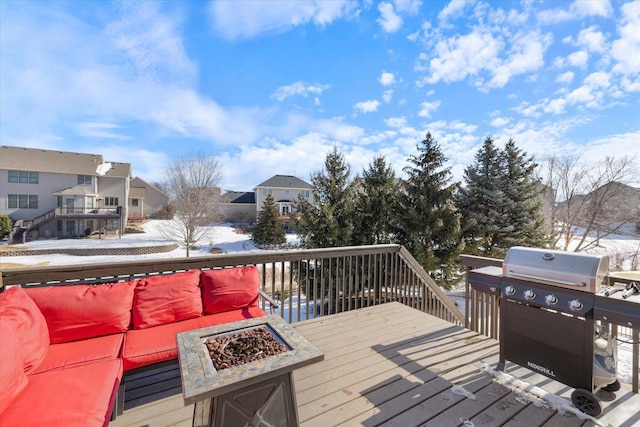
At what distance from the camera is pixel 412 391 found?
1.99m

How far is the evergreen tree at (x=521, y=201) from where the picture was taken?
10797 millimetres

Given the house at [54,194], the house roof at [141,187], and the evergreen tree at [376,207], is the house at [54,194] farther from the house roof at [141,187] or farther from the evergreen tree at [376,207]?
the evergreen tree at [376,207]

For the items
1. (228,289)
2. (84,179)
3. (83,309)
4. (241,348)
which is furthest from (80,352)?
(84,179)

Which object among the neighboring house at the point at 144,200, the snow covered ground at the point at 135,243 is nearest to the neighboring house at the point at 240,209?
the neighboring house at the point at 144,200

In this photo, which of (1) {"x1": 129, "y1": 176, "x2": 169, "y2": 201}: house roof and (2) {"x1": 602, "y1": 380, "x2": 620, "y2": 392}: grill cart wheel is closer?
(2) {"x1": 602, "y1": 380, "x2": 620, "y2": 392}: grill cart wheel

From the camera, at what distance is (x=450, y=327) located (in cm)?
310

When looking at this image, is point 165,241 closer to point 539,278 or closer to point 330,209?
point 330,209

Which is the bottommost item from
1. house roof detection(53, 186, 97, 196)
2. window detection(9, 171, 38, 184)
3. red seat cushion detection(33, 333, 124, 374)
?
red seat cushion detection(33, 333, 124, 374)

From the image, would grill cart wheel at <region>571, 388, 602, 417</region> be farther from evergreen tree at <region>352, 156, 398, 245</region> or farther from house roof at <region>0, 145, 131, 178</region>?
house roof at <region>0, 145, 131, 178</region>

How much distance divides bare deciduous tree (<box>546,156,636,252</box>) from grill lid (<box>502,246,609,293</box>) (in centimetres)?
1374

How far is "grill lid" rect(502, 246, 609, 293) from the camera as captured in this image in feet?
5.67

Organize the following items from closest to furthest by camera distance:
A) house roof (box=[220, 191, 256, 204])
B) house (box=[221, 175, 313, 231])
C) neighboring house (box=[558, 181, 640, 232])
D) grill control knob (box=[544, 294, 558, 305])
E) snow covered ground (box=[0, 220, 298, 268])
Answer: grill control knob (box=[544, 294, 558, 305]) < neighboring house (box=[558, 181, 640, 232]) < snow covered ground (box=[0, 220, 298, 268]) < house (box=[221, 175, 313, 231]) < house roof (box=[220, 191, 256, 204])

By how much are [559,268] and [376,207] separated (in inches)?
321

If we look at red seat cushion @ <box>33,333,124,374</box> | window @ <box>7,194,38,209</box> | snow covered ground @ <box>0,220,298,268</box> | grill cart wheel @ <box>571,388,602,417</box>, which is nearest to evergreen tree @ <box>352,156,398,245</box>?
grill cart wheel @ <box>571,388,602,417</box>
